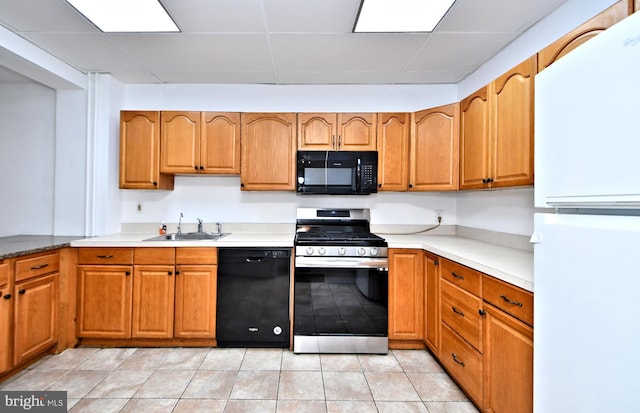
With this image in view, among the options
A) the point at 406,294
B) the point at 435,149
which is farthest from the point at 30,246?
the point at 435,149

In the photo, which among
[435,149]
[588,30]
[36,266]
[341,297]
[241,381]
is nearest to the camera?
[588,30]

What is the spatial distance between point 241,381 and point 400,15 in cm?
271

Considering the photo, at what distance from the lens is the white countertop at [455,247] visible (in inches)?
61.2

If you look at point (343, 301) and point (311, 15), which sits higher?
point (311, 15)

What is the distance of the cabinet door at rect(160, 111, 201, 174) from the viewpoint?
2795mm

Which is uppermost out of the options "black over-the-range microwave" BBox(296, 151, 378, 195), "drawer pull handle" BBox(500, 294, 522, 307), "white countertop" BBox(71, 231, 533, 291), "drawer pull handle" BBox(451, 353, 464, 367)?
"black over-the-range microwave" BBox(296, 151, 378, 195)

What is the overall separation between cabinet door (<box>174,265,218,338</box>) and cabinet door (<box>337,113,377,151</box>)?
5.54ft

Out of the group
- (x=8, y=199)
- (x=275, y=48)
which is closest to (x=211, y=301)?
Answer: (x=275, y=48)

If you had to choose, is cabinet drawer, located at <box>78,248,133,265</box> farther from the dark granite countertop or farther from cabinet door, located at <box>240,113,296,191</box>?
cabinet door, located at <box>240,113,296,191</box>

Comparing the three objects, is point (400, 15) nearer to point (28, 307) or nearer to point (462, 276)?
point (462, 276)

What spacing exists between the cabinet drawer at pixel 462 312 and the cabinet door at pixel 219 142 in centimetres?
213

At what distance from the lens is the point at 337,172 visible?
111 inches

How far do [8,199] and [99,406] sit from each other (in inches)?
95.3

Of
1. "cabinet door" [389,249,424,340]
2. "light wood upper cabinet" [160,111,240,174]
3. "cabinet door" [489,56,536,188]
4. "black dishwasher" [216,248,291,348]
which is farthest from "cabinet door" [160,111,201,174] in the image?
"cabinet door" [489,56,536,188]
